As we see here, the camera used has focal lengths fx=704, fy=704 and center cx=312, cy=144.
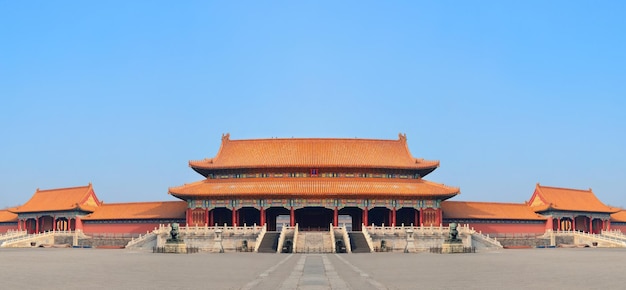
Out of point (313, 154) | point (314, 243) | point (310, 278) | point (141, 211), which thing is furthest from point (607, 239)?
point (310, 278)

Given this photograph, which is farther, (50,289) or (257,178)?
(257,178)

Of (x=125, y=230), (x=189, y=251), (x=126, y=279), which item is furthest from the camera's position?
(x=125, y=230)

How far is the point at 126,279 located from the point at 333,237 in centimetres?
3388

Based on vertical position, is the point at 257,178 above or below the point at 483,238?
above

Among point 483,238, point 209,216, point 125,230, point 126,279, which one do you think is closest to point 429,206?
point 483,238

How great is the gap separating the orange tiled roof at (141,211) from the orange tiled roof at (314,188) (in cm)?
450

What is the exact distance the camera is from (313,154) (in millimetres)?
79250

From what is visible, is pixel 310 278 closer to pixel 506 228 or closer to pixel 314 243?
pixel 314 243

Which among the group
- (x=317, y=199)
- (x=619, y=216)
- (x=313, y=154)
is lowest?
(x=619, y=216)

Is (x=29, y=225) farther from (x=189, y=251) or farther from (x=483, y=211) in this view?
(x=483, y=211)

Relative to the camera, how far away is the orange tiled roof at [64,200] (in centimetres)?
8706

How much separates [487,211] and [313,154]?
21.2m

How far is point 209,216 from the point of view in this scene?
7669 centimetres

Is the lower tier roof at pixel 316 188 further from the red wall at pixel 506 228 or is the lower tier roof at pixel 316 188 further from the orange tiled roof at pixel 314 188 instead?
the red wall at pixel 506 228
